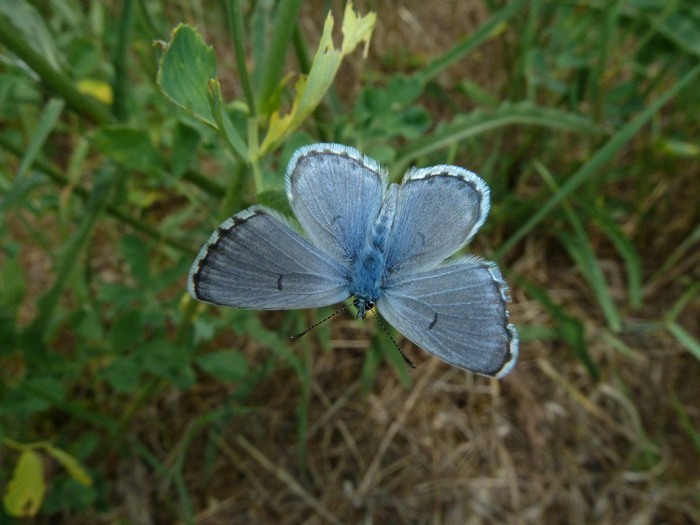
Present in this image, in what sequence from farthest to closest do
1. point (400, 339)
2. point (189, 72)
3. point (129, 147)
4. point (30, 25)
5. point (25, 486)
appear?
point (400, 339), point (25, 486), point (129, 147), point (30, 25), point (189, 72)

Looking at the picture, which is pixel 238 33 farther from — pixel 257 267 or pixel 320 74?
pixel 257 267

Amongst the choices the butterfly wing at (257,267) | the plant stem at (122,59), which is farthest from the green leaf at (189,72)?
the plant stem at (122,59)

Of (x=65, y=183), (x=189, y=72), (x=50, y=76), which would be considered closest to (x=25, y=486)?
(x=65, y=183)

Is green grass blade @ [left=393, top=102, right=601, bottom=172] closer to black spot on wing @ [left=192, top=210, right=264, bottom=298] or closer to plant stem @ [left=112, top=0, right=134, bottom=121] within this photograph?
plant stem @ [left=112, top=0, right=134, bottom=121]

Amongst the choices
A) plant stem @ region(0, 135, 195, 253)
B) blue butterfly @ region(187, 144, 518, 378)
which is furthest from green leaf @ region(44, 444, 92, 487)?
blue butterfly @ region(187, 144, 518, 378)

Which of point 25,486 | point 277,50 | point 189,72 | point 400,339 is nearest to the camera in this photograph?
point 189,72

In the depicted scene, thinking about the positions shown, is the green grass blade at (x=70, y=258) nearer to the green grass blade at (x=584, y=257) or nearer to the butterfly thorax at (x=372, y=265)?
the butterfly thorax at (x=372, y=265)

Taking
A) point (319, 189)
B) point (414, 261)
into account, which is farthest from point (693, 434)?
point (319, 189)
